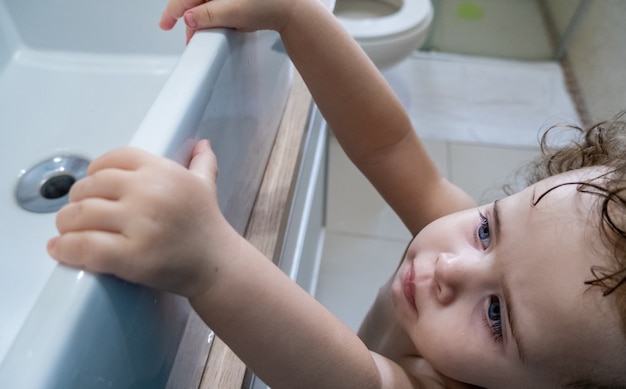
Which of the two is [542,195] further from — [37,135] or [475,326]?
[37,135]

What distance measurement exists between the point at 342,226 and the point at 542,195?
0.97 metres

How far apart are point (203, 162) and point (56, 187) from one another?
340 mm

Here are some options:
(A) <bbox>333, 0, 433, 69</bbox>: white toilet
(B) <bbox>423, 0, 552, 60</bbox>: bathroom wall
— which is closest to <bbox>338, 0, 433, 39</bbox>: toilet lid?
(A) <bbox>333, 0, 433, 69</bbox>: white toilet

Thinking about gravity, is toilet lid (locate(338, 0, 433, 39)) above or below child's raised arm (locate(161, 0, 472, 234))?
below

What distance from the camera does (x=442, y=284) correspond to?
0.46 metres

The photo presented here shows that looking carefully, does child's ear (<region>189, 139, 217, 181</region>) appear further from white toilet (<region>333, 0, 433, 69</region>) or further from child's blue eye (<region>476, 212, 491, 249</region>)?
white toilet (<region>333, 0, 433, 69</region>)

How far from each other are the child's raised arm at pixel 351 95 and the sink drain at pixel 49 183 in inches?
8.9

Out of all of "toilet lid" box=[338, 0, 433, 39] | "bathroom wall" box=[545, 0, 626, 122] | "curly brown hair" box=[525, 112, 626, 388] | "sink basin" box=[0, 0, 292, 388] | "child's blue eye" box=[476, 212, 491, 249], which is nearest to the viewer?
"sink basin" box=[0, 0, 292, 388]

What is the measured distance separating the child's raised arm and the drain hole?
0.75 ft

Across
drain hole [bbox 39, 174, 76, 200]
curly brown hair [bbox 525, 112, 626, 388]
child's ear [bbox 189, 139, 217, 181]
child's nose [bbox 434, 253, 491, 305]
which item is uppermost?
child's ear [bbox 189, 139, 217, 181]

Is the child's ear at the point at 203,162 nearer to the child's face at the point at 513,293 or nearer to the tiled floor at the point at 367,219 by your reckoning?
the child's face at the point at 513,293

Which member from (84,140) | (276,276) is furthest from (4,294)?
(276,276)

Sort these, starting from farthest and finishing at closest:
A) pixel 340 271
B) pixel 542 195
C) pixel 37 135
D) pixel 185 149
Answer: pixel 340 271, pixel 37 135, pixel 542 195, pixel 185 149

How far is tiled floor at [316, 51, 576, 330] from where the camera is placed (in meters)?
1.24
